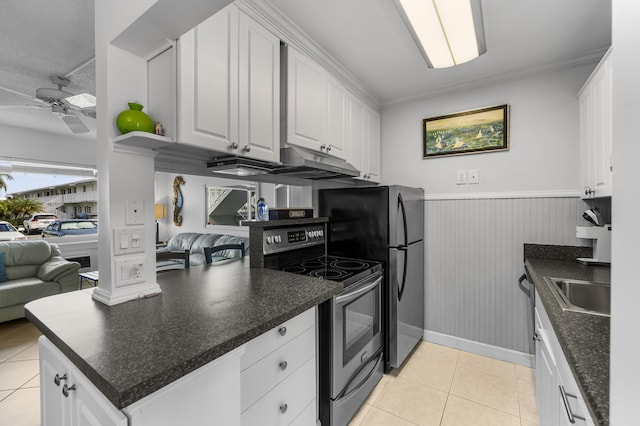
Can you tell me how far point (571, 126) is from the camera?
7.23 feet

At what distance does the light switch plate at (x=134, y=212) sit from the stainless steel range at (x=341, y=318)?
734 mm

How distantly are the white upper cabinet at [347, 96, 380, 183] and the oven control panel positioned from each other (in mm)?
740

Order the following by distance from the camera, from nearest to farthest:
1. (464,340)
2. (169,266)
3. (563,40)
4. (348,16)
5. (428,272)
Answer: (348,16) → (563,40) → (464,340) → (428,272) → (169,266)

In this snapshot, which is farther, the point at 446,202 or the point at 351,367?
the point at 446,202

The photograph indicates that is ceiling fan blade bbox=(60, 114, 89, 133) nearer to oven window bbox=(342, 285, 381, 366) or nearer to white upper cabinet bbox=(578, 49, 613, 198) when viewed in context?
oven window bbox=(342, 285, 381, 366)

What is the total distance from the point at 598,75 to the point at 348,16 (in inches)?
62.9

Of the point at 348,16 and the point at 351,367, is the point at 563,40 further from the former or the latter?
the point at 351,367

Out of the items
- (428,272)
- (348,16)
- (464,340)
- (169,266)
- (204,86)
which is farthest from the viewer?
(169,266)

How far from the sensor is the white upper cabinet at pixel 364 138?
2.49 m

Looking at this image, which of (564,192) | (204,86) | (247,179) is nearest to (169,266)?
(247,179)

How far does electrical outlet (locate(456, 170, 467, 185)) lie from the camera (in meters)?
2.61

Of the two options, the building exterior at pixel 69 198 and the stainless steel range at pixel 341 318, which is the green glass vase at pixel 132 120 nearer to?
the stainless steel range at pixel 341 318

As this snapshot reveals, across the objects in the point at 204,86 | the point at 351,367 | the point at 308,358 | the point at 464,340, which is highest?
the point at 204,86

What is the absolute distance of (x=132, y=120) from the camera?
1.11 metres
